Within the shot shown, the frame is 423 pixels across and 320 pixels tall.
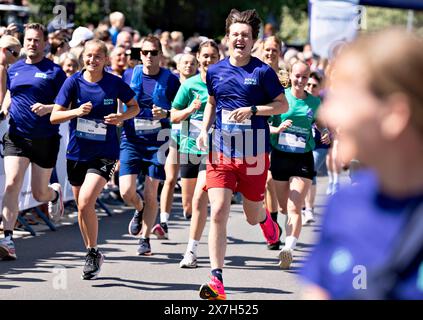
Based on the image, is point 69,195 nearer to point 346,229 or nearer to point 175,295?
point 175,295

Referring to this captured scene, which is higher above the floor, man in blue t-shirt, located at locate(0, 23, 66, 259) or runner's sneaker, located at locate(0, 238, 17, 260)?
man in blue t-shirt, located at locate(0, 23, 66, 259)

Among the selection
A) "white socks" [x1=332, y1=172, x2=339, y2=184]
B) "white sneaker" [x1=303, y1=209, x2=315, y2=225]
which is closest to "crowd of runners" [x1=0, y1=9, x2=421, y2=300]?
"white sneaker" [x1=303, y1=209, x2=315, y2=225]

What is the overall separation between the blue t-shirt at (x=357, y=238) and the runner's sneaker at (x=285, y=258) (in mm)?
6632

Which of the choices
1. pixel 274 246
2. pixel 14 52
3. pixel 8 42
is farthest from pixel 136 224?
pixel 8 42

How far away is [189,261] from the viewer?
9.21 meters

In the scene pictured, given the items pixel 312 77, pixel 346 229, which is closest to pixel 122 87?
pixel 312 77

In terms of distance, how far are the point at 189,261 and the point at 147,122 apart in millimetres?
1593

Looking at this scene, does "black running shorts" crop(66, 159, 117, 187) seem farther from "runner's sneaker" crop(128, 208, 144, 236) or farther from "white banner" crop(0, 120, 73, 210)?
"white banner" crop(0, 120, 73, 210)

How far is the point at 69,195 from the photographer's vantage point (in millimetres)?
12969

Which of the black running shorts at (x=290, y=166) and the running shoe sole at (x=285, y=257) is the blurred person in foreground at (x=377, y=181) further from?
the black running shorts at (x=290, y=166)

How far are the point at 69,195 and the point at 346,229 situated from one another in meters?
10.6

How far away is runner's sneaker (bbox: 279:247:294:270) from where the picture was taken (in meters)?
9.33

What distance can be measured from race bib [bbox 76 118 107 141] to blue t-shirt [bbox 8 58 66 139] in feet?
3.83

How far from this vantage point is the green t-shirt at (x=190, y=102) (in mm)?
9805
